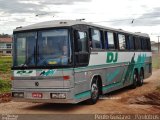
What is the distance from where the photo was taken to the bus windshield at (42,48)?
1315 centimetres

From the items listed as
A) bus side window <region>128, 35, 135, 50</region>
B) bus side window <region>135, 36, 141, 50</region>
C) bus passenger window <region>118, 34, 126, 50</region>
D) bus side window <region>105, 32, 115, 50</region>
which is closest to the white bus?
bus side window <region>105, 32, 115, 50</region>

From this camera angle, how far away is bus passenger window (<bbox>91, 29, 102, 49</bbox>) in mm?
15243

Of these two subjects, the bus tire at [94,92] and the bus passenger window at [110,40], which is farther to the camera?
the bus passenger window at [110,40]

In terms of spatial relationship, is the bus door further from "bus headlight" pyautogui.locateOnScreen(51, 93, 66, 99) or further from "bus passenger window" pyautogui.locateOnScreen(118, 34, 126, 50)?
"bus passenger window" pyautogui.locateOnScreen(118, 34, 126, 50)

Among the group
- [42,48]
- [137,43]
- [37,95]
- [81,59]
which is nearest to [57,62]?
[42,48]

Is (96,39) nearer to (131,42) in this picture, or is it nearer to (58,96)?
(58,96)

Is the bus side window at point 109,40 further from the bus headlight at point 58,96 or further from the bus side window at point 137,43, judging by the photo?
the bus side window at point 137,43

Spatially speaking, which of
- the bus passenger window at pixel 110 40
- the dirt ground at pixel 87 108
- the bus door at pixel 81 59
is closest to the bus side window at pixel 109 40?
the bus passenger window at pixel 110 40

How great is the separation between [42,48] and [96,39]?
2.91 meters

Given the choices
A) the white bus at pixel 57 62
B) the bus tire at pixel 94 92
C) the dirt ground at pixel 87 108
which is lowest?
the dirt ground at pixel 87 108

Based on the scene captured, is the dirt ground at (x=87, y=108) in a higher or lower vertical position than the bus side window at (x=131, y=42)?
lower

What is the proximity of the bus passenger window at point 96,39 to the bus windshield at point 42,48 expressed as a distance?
2218 mm

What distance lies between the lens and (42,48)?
530 inches

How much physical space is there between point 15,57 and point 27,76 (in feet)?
2.99
